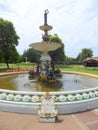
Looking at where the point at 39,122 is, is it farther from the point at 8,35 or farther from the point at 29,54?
the point at 29,54

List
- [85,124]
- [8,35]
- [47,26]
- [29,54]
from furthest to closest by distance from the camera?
1. [29,54]
2. [8,35]
3. [47,26]
4. [85,124]

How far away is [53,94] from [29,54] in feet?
244

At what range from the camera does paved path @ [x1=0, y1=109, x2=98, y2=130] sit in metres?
6.82

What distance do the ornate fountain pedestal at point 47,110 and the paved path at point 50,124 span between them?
0.83ft

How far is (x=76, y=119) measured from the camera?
767 centimetres

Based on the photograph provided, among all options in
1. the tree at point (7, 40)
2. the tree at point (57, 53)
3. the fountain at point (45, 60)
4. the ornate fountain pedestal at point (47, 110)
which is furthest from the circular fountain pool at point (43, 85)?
the tree at point (57, 53)

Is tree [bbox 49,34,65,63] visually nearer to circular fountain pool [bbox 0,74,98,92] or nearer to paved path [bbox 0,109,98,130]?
circular fountain pool [bbox 0,74,98,92]

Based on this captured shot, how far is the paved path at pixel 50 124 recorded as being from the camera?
6.82 m

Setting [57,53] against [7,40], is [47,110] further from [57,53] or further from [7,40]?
[57,53]

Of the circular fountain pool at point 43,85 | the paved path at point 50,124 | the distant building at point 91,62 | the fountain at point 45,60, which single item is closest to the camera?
the paved path at point 50,124

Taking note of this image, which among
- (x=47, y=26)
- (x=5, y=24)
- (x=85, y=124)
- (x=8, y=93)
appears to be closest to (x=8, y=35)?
(x=5, y=24)

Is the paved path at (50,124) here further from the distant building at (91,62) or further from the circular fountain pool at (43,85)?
the distant building at (91,62)

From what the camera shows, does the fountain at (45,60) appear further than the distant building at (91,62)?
No

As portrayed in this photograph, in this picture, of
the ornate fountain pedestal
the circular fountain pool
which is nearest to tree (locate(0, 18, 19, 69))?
the circular fountain pool
